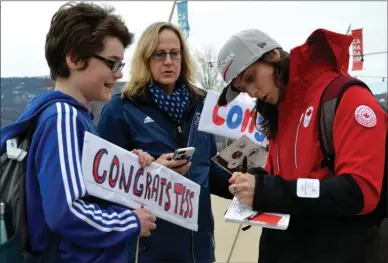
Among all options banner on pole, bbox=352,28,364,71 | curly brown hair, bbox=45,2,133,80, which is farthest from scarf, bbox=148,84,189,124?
banner on pole, bbox=352,28,364,71

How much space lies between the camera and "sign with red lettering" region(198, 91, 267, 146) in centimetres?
296

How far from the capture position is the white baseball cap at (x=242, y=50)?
1804 mm

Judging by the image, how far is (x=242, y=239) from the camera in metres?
5.36

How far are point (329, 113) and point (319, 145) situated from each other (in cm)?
12

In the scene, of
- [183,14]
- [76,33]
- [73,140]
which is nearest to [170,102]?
[76,33]

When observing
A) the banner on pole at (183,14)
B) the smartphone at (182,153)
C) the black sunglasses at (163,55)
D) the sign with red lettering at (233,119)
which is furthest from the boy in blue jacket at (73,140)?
the banner on pole at (183,14)

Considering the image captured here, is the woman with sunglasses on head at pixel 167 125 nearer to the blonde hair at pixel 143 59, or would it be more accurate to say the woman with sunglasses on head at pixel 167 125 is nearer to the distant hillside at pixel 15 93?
the blonde hair at pixel 143 59

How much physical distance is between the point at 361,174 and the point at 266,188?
1.04ft

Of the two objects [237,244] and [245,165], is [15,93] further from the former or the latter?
[245,165]

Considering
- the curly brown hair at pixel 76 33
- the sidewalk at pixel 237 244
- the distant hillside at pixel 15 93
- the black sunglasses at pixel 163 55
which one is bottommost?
the sidewalk at pixel 237 244

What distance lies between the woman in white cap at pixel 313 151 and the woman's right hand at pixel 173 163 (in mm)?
423

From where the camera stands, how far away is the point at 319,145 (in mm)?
1594

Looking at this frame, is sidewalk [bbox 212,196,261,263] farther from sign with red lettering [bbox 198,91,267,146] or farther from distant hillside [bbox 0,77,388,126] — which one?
distant hillside [bbox 0,77,388,126]

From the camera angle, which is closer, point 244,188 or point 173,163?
point 244,188
